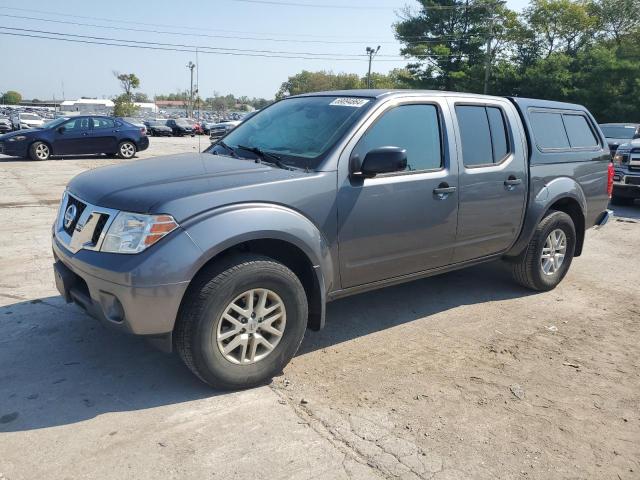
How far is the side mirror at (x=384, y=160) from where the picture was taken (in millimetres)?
3559

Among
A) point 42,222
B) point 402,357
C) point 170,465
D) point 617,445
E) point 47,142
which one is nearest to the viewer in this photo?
point 170,465

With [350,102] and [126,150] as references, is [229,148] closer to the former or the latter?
[350,102]

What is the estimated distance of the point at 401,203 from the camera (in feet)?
13.0

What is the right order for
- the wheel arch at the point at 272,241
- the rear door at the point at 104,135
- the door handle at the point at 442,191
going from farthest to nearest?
the rear door at the point at 104,135
the door handle at the point at 442,191
the wheel arch at the point at 272,241

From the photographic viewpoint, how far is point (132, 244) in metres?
3.00

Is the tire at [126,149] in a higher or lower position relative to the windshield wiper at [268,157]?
lower

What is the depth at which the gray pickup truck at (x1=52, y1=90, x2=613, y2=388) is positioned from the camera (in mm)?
3037

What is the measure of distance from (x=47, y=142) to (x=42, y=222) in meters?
10.5

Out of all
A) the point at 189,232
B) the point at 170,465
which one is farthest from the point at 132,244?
the point at 170,465

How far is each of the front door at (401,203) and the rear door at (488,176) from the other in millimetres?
A: 166

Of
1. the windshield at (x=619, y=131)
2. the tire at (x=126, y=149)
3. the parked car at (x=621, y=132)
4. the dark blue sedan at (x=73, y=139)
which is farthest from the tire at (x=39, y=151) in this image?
the windshield at (x=619, y=131)

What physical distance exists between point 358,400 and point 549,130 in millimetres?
3513

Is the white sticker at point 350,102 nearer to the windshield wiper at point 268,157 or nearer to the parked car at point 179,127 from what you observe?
the windshield wiper at point 268,157

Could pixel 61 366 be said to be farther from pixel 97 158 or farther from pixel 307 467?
pixel 97 158
